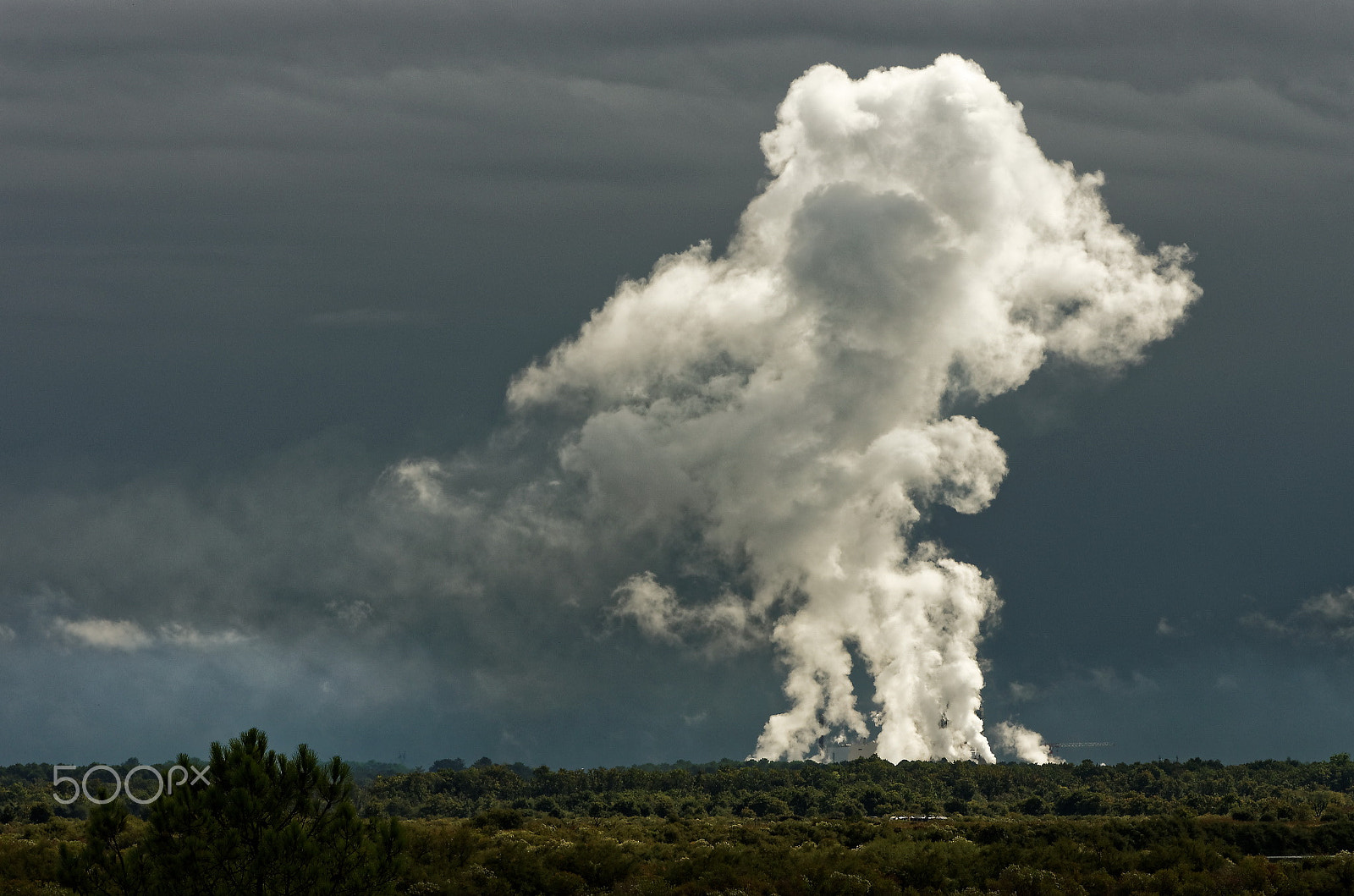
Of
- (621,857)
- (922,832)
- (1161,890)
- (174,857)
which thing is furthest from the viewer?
(922,832)

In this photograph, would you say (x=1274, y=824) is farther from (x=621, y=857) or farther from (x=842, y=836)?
(x=621, y=857)

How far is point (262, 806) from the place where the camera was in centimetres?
6706

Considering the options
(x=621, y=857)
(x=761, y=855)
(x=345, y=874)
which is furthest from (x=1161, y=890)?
(x=345, y=874)

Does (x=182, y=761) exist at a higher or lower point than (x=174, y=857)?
higher

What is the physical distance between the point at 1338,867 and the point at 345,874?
284ft

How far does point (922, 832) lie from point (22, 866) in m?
92.9

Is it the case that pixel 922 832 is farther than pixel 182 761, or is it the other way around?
pixel 922 832

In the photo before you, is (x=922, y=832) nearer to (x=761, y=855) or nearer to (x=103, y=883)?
(x=761, y=855)

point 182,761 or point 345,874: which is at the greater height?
point 182,761

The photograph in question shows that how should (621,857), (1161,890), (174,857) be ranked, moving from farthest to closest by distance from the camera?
(621,857) → (1161,890) → (174,857)

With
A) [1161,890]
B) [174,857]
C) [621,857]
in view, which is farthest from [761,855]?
[174,857]

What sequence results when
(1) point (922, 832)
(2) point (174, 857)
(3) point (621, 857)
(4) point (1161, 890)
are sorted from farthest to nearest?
(1) point (922, 832) < (3) point (621, 857) < (4) point (1161, 890) < (2) point (174, 857)

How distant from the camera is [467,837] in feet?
420

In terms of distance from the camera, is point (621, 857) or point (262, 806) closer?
point (262, 806)
